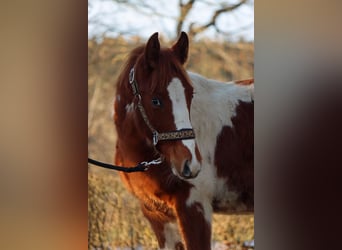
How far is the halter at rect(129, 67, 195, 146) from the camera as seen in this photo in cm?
223

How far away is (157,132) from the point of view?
7.40ft

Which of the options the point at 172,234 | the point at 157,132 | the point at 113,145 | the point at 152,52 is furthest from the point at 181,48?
the point at 172,234

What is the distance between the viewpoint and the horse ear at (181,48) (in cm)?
226

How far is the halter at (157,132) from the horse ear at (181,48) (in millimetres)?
214

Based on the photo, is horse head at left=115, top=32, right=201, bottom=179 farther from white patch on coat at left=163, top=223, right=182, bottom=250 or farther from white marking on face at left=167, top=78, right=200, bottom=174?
white patch on coat at left=163, top=223, right=182, bottom=250

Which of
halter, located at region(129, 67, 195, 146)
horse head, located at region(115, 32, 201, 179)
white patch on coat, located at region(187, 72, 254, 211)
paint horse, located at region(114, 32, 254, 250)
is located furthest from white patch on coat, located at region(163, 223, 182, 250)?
halter, located at region(129, 67, 195, 146)

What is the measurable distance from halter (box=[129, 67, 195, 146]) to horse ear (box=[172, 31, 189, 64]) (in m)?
0.21
